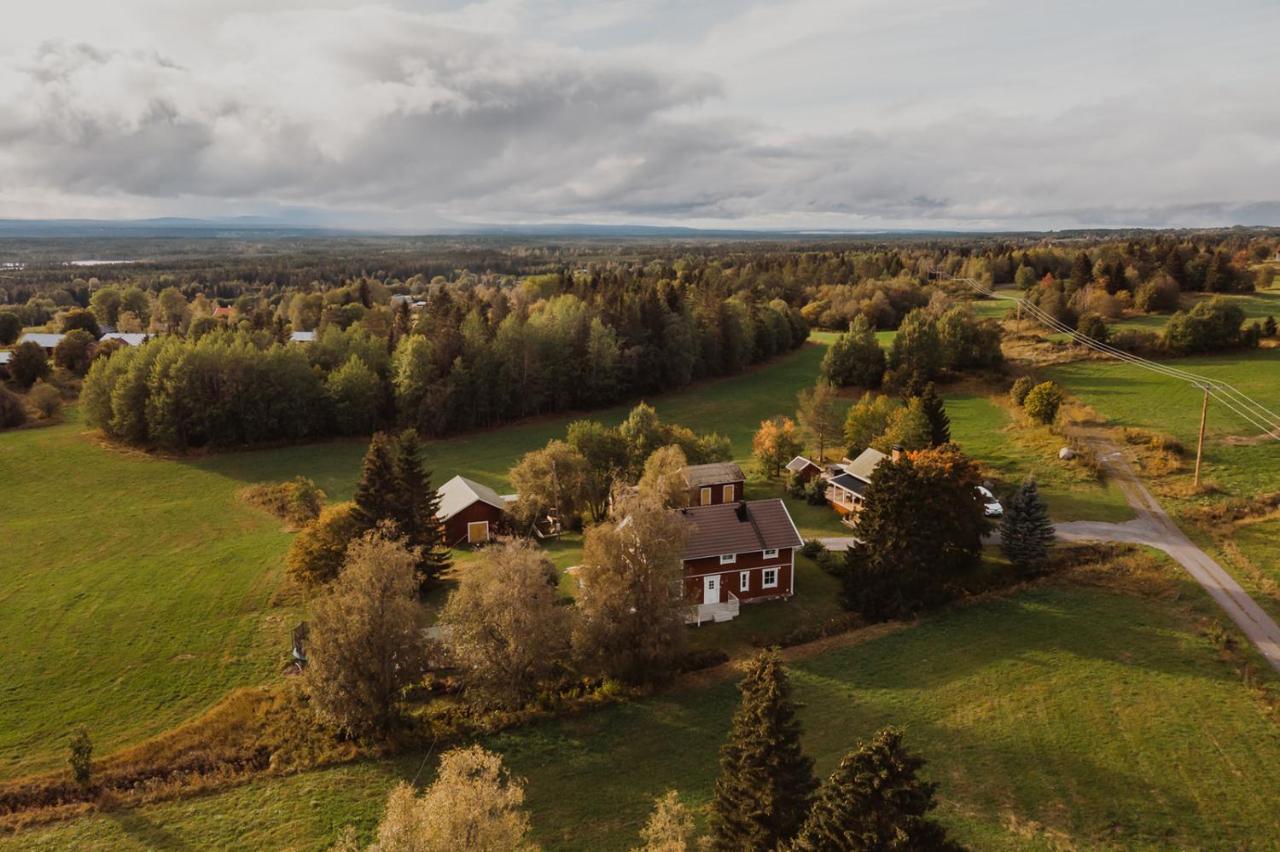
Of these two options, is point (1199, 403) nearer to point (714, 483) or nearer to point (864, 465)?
point (864, 465)

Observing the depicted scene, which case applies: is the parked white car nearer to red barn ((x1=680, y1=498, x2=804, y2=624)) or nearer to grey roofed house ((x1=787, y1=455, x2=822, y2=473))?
grey roofed house ((x1=787, y1=455, x2=822, y2=473))

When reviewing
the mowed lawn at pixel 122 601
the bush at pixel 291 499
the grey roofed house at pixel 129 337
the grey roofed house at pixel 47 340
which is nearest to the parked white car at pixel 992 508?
the mowed lawn at pixel 122 601

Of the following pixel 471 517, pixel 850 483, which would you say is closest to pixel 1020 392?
pixel 850 483

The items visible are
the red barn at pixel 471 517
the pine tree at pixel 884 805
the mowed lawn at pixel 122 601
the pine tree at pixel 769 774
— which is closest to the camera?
the pine tree at pixel 884 805

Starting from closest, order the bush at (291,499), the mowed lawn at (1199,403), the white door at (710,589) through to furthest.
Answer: the white door at (710,589) → the mowed lawn at (1199,403) → the bush at (291,499)

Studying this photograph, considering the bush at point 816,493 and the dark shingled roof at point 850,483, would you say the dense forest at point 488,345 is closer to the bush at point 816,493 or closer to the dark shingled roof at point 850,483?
the bush at point 816,493

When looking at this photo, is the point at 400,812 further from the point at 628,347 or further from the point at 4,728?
the point at 628,347
